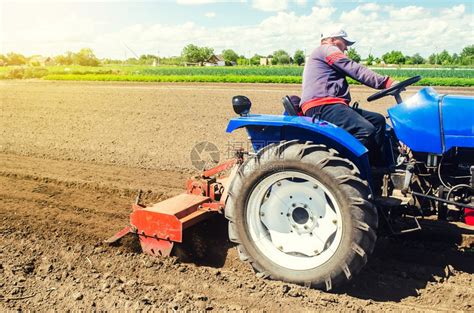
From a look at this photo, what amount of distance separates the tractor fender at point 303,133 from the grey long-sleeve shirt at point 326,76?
0.71ft

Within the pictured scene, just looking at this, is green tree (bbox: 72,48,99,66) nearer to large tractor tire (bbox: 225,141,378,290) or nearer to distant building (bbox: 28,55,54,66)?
distant building (bbox: 28,55,54,66)

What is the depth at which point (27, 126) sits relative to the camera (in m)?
11.9

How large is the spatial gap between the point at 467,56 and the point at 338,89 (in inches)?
3294

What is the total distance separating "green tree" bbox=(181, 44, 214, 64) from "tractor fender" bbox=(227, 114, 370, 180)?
77928 mm

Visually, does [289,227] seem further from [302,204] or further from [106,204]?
[106,204]

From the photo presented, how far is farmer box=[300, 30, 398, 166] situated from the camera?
3.76 m

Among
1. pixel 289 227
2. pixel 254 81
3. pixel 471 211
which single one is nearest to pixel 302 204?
pixel 289 227

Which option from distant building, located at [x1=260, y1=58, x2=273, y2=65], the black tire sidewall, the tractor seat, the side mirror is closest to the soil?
the black tire sidewall

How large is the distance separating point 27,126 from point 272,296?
33.8 ft

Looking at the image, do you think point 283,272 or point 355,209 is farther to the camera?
point 283,272

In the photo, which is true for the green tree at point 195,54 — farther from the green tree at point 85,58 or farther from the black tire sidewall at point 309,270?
the black tire sidewall at point 309,270

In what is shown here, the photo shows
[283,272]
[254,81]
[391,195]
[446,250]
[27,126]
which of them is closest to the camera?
[283,272]

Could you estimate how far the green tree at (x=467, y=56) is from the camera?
7511 centimetres

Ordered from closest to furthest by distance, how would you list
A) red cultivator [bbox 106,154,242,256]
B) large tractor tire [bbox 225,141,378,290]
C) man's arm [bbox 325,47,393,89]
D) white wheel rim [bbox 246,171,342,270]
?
large tractor tire [bbox 225,141,378,290]
white wheel rim [bbox 246,171,342,270]
man's arm [bbox 325,47,393,89]
red cultivator [bbox 106,154,242,256]
